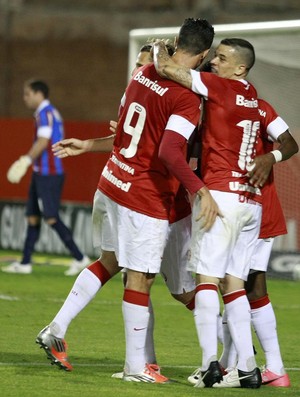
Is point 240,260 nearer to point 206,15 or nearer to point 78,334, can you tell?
point 78,334

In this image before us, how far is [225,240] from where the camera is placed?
A: 23.8ft

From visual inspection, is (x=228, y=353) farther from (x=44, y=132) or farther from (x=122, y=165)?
(x=44, y=132)

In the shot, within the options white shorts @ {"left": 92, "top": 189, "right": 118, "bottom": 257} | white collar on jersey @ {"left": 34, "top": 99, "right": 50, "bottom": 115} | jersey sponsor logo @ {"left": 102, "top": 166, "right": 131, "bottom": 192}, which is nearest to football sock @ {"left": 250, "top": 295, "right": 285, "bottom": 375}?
white shorts @ {"left": 92, "top": 189, "right": 118, "bottom": 257}

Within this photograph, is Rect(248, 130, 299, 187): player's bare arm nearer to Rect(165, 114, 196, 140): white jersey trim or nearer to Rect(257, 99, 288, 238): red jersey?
Rect(257, 99, 288, 238): red jersey

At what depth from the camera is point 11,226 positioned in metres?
18.6

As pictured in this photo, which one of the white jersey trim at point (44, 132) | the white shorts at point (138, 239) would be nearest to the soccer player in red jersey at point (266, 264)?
the white shorts at point (138, 239)

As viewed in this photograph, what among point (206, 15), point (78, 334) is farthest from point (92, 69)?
point (78, 334)

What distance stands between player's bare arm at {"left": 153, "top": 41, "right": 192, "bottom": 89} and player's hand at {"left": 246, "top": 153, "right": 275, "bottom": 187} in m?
0.58

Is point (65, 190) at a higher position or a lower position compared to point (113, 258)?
lower

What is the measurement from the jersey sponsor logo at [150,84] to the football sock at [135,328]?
1.14 m

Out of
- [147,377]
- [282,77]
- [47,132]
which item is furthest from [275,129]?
[47,132]

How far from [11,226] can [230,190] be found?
38.0 ft

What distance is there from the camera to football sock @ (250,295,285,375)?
7.66 metres

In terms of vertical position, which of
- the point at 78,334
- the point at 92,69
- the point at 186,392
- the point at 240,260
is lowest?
the point at 92,69
